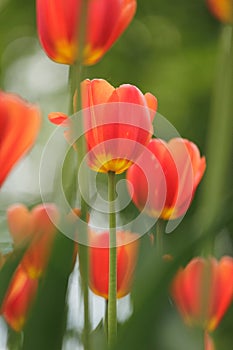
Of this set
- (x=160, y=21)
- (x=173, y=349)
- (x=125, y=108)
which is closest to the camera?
(x=173, y=349)

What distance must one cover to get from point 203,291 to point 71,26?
0.16 meters

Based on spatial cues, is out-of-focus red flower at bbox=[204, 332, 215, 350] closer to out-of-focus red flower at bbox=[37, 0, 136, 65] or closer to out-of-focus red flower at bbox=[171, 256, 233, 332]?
out-of-focus red flower at bbox=[171, 256, 233, 332]

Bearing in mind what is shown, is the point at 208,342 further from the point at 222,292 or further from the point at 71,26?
Result: the point at 71,26

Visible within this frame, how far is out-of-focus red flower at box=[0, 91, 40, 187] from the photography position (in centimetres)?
30

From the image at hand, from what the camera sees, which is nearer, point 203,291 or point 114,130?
point 203,291

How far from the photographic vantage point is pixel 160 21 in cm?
195

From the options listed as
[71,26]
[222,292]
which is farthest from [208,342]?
[71,26]

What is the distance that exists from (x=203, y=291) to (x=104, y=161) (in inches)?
4.2

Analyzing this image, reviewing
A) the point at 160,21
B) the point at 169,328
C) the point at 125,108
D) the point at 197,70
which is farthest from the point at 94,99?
the point at 160,21

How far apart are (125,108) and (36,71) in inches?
59.7

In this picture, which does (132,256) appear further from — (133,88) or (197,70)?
(197,70)

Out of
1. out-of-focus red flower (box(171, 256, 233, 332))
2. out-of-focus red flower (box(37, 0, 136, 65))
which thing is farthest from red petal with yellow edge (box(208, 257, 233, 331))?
out-of-focus red flower (box(37, 0, 136, 65))

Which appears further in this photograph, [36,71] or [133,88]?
[36,71]

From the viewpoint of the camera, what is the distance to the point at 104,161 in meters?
0.34
